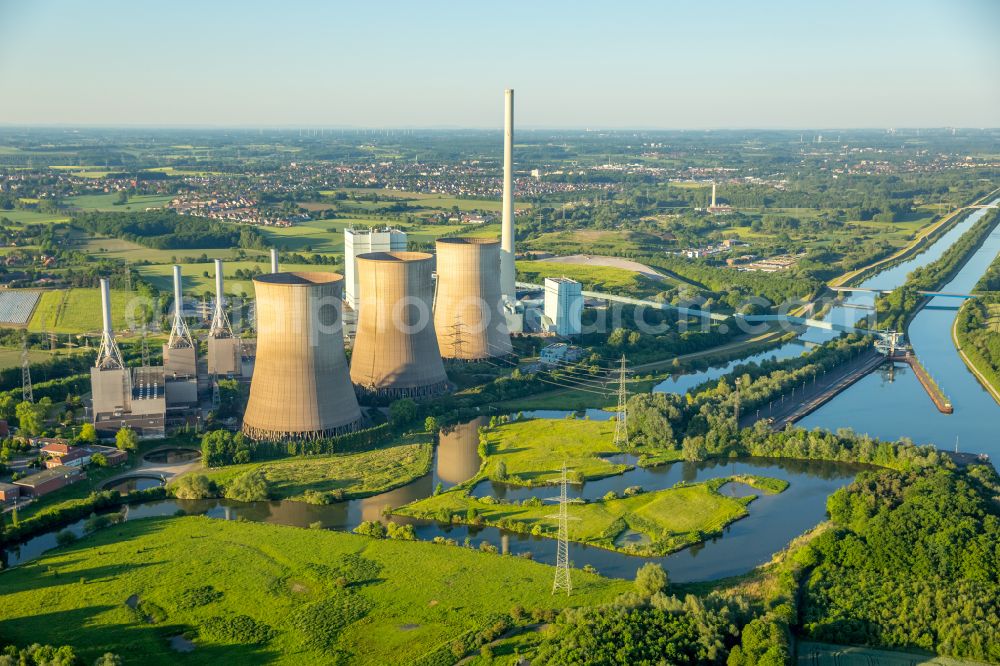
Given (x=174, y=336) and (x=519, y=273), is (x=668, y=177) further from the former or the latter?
(x=174, y=336)

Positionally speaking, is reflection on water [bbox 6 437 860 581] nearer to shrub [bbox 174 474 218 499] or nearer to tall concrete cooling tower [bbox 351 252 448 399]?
shrub [bbox 174 474 218 499]

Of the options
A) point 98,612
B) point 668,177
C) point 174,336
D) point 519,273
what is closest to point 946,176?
point 668,177

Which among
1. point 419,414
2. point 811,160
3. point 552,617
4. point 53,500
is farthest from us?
point 811,160

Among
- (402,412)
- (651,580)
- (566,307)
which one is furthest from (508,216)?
(651,580)

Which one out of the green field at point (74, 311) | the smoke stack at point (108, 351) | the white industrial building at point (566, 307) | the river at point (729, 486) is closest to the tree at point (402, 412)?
the river at point (729, 486)

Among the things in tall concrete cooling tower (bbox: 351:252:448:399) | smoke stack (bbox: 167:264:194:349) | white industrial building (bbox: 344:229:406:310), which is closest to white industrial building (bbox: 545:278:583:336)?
white industrial building (bbox: 344:229:406:310)

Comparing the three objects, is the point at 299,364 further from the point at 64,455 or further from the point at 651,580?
the point at 651,580

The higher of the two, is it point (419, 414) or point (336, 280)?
point (336, 280)
